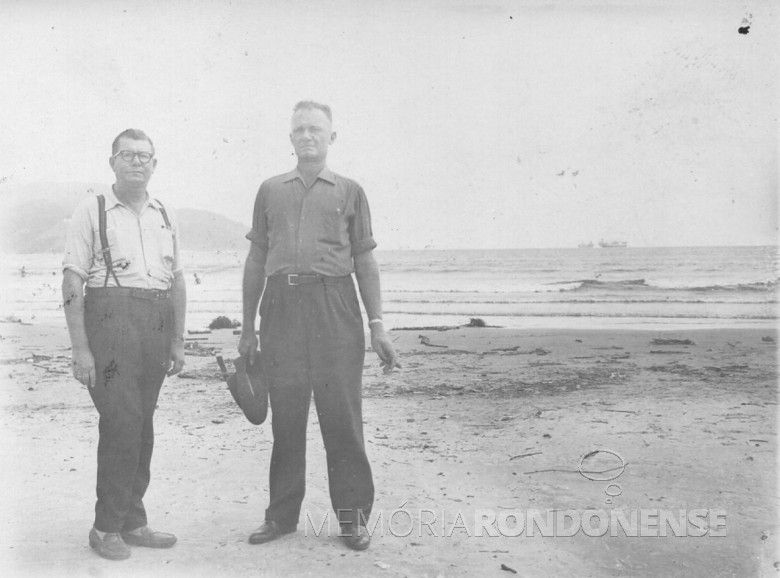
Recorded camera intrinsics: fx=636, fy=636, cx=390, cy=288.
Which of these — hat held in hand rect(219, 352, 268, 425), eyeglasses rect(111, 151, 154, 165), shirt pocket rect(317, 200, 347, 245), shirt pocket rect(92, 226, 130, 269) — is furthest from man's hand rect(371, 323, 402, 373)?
eyeglasses rect(111, 151, 154, 165)

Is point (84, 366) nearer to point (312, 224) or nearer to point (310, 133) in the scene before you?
point (312, 224)

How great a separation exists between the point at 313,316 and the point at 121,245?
0.83 metres

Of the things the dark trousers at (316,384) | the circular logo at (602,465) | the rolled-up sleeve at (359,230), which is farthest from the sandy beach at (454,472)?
the rolled-up sleeve at (359,230)

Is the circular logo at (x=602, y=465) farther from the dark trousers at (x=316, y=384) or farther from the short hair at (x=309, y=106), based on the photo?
the short hair at (x=309, y=106)

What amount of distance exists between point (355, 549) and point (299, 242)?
133 centimetres

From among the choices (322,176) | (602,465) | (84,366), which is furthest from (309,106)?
(602,465)

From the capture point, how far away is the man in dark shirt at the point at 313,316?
2.73 metres

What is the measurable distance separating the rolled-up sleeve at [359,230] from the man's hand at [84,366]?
1.16 metres

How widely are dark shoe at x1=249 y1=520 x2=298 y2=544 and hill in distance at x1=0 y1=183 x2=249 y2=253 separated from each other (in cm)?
170

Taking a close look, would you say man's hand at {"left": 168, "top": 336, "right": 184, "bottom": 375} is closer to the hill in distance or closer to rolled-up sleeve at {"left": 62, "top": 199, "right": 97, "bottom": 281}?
rolled-up sleeve at {"left": 62, "top": 199, "right": 97, "bottom": 281}

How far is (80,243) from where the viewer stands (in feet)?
8.36

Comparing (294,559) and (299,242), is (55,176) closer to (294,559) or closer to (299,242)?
(299,242)

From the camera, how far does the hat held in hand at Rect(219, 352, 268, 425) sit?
286 centimetres

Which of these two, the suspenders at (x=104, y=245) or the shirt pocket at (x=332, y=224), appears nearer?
the suspenders at (x=104, y=245)
